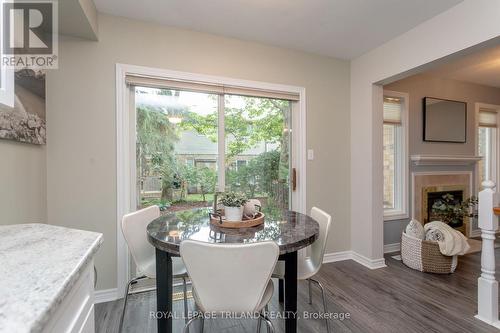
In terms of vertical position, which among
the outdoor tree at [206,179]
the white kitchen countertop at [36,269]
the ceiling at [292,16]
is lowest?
the white kitchen countertop at [36,269]

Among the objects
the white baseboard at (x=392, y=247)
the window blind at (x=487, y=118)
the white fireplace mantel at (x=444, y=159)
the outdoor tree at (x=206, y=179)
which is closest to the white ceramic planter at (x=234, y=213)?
the outdoor tree at (x=206, y=179)

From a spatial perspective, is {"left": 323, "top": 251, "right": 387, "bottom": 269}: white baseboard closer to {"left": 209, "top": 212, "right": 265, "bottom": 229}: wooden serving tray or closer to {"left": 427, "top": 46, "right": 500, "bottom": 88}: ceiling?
{"left": 209, "top": 212, "right": 265, "bottom": 229}: wooden serving tray

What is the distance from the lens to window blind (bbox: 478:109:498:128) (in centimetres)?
394

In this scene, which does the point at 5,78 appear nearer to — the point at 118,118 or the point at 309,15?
the point at 118,118

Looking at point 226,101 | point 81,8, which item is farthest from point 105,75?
point 226,101

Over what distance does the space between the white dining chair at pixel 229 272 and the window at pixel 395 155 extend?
274 cm

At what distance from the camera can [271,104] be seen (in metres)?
2.82

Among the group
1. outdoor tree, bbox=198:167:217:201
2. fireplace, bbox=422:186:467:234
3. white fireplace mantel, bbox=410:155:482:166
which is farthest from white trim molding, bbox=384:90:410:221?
outdoor tree, bbox=198:167:217:201

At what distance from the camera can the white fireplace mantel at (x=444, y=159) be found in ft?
10.6

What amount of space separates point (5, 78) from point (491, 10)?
308 centimetres

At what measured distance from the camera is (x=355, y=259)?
116 inches

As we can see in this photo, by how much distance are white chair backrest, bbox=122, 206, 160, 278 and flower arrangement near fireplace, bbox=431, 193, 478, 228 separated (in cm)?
362

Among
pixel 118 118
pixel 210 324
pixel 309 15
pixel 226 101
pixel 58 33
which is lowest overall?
pixel 210 324

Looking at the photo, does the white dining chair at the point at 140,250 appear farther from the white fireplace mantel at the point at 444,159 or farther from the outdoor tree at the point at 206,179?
the white fireplace mantel at the point at 444,159
